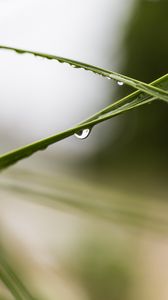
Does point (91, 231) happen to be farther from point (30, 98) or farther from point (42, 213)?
point (30, 98)

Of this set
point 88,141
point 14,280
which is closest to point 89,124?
point 14,280

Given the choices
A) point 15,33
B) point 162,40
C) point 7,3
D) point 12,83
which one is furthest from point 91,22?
point 7,3

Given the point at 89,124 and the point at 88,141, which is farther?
the point at 88,141

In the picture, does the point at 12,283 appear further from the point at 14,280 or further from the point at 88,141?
the point at 88,141

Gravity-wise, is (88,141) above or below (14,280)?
below

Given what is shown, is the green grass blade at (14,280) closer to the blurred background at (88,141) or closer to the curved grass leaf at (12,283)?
the curved grass leaf at (12,283)

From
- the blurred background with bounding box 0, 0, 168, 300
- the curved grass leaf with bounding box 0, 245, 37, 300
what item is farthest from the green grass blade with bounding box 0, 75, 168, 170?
the blurred background with bounding box 0, 0, 168, 300

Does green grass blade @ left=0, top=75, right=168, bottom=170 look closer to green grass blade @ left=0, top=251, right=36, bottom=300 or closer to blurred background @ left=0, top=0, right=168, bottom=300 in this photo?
green grass blade @ left=0, top=251, right=36, bottom=300

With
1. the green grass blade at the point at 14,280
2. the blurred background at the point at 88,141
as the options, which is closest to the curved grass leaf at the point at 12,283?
the green grass blade at the point at 14,280
